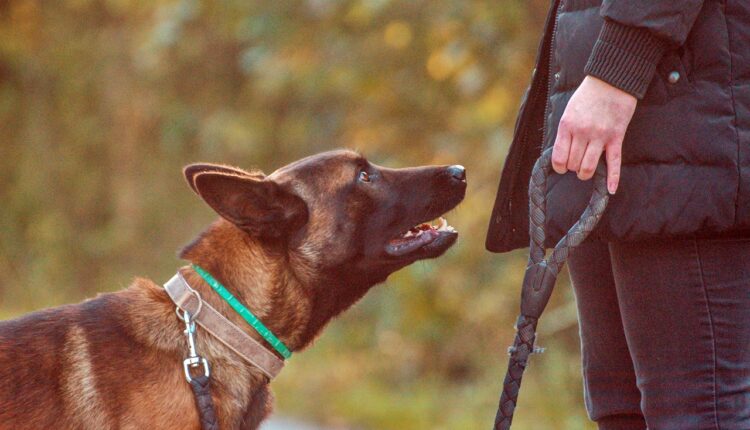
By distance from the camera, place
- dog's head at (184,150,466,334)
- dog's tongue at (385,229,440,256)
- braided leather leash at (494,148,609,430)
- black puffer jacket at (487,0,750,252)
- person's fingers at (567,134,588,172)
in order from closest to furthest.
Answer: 1. black puffer jacket at (487,0,750,252)
2. person's fingers at (567,134,588,172)
3. braided leather leash at (494,148,609,430)
4. dog's head at (184,150,466,334)
5. dog's tongue at (385,229,440,256)

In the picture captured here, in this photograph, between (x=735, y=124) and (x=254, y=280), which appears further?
(x=254, y=280)

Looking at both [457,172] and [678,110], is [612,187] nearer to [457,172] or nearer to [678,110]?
[678,110]

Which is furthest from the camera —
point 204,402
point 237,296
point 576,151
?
point 237,296

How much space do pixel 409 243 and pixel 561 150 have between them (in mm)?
1274

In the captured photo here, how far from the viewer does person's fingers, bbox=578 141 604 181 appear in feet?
7.05

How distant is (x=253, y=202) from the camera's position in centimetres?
314

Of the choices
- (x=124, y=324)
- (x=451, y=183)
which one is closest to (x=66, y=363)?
(x=124, y=324)

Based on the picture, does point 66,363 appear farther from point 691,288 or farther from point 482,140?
point 482,140

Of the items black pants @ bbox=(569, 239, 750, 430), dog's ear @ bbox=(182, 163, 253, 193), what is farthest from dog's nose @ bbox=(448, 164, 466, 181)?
black pants @ bbox=(569, 239, 750, 430)

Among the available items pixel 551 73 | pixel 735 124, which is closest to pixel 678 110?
pixel 735 124

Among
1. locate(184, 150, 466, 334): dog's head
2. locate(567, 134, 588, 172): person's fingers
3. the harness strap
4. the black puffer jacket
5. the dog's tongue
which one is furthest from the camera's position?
the dog's tongue

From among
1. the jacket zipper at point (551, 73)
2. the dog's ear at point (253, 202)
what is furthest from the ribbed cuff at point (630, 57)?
the dog's ear at point (253, 202)

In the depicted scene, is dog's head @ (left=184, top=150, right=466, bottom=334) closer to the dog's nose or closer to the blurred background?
the dog's nose

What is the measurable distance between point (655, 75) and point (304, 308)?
4.80 ft
